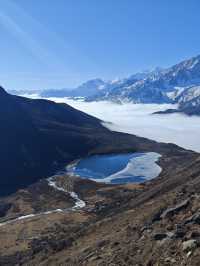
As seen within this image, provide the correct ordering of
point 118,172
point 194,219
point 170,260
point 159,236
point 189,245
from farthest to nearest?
point 118,172 → point 194,219 → point 159,236 → point 189,245 → point 170,260

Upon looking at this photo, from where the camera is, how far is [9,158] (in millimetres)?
191500

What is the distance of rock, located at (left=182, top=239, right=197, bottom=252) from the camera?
1254 inches

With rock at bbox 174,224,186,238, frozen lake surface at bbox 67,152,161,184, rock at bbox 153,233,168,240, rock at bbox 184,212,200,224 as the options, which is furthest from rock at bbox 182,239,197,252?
frozen lake surface at bbox 67,152,161,184

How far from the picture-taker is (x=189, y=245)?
1268 inches

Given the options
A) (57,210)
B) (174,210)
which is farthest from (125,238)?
(57,210)

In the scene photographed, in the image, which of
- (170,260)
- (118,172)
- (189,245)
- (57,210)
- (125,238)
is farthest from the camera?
(118,172)

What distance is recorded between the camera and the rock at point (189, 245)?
31859 mm

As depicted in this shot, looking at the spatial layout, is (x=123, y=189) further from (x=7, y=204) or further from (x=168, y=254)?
(x=168, y=254)

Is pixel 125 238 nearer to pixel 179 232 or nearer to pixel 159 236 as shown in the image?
pixel 159 236

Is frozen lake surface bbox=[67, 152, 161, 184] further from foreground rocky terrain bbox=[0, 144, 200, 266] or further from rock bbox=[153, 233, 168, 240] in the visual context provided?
rock bbox=[153, 233, 168, 240]

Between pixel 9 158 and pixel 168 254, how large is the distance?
16413 cm

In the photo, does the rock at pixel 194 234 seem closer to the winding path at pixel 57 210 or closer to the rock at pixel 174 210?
the rock at pixel 174 210

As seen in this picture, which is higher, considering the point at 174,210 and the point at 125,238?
the point at 174,210

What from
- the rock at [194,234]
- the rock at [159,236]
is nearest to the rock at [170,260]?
the rock at [194,234]
